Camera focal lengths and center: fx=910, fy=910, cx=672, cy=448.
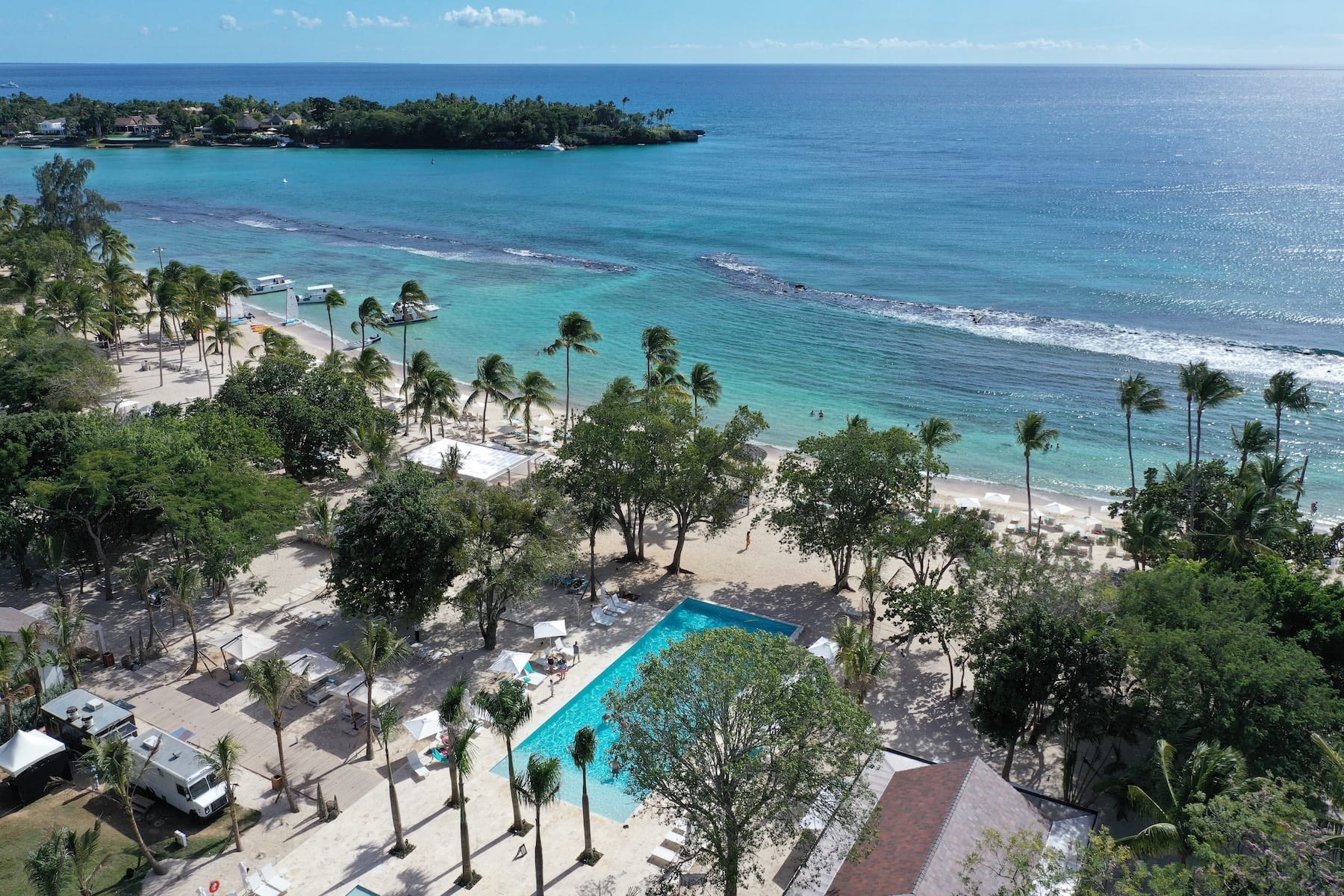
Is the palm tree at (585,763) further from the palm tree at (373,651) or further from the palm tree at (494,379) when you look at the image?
the palm tree at (494,379)

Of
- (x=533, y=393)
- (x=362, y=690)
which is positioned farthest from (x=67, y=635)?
(x=533, y=393)

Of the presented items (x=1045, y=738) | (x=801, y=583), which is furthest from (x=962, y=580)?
(x=801, y=583)

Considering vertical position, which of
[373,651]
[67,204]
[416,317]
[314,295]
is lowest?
[373,651]

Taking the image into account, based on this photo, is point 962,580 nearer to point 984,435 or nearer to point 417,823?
point 417,823

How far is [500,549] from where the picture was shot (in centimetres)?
2880

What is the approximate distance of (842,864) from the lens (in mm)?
19250

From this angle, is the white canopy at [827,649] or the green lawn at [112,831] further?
the white canopy at [827,649]

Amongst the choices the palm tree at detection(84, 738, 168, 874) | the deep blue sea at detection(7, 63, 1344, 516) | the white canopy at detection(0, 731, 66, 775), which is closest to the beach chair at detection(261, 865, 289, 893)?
the palm tree at detection(84, 738, 168, 874)

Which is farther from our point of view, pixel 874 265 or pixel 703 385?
pixel 874 265

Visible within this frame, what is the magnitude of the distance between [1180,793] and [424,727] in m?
18.1

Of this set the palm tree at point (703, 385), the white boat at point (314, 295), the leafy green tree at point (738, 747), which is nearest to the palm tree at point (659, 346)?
the palm tree at point (703, 385)

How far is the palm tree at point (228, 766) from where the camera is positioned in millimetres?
20391

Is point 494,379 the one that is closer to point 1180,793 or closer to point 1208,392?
point 1208,392

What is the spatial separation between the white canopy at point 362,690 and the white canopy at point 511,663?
2926 mm
